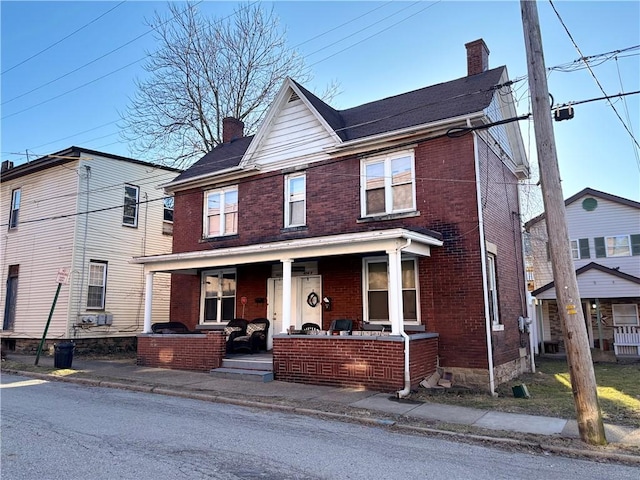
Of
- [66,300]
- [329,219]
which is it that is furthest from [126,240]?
[329,219]

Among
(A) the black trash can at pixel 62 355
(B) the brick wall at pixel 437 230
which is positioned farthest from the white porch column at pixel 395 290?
(A) the black trash can at pixel 62 355

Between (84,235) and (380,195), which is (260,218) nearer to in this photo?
(380,195)

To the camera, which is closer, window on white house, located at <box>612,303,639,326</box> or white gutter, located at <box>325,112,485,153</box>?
white gutter, located at <box>325,112,485,153</box>

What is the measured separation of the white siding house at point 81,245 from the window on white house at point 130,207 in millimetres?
46

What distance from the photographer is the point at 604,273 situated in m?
21.6

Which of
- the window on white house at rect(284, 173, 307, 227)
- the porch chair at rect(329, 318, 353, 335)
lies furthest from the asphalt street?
the window on white house at rect(284, 173, 307, 227)

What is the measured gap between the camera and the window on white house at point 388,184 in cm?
1269

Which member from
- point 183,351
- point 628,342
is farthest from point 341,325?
point 628,342

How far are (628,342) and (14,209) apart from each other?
29.9 m

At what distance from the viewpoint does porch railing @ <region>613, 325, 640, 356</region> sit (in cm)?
2208

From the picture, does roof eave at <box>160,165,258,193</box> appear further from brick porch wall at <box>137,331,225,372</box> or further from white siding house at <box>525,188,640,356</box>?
white siding house at <box>525,188,640,356</box>

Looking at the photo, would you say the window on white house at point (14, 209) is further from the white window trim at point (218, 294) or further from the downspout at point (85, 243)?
the white window trim at point (218, 294)

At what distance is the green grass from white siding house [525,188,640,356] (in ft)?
28.3

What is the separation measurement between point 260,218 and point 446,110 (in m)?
6.60
